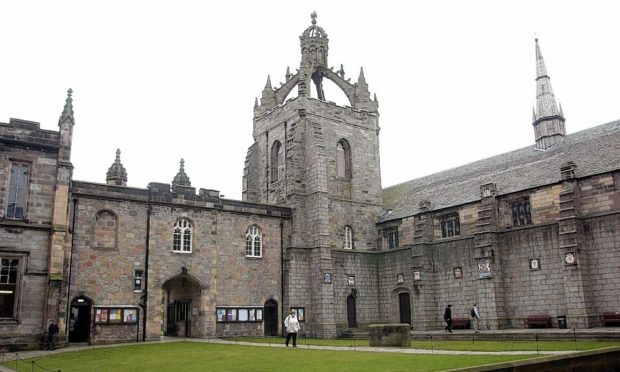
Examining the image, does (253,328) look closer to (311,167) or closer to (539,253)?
(311,167)

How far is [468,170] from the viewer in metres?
41.0

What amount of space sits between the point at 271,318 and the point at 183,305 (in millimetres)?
5767

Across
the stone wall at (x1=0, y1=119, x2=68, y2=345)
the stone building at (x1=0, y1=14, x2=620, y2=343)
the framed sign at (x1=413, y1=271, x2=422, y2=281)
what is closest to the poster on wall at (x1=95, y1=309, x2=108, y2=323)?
the stone building at (x1=0, y1=14, x2=620, y2=343)

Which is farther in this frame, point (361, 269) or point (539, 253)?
point (361, 269)

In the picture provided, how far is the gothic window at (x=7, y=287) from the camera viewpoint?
2611 cm

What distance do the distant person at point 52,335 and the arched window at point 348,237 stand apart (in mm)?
20200

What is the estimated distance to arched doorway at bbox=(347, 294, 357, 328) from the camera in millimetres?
38969

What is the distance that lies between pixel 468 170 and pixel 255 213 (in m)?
15.9

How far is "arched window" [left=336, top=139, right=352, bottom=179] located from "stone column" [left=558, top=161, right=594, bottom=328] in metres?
16.5

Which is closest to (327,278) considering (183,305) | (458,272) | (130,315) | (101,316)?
(458,272)

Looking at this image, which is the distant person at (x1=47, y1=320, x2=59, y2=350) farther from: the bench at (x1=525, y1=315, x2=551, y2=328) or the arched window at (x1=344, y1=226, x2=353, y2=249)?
the bench at (x1=525, y1=315, x2=551, y2=328)

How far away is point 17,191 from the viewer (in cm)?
2762

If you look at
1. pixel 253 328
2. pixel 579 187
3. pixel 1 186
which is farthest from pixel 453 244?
pixel 1 186

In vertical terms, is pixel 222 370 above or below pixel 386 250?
below
